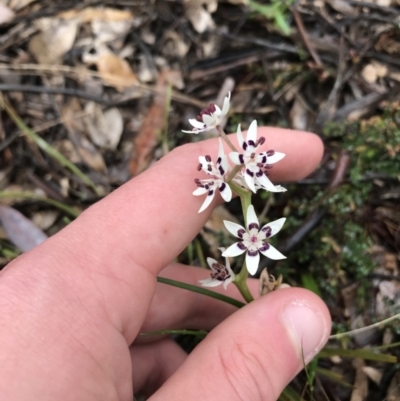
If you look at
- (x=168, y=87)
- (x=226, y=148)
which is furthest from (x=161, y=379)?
(x=168, y=87)

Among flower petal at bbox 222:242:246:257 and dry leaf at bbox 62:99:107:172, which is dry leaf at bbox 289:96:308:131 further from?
flower petal at bbox 222:242:246:257

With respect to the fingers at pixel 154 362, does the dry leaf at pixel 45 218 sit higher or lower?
higher

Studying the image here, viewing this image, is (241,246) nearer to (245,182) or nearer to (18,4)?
(245,182)

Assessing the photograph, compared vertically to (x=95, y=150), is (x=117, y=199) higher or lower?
higher

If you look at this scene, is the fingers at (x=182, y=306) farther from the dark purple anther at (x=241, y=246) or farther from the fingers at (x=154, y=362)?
the dark purple anther at (x=241, y=246)

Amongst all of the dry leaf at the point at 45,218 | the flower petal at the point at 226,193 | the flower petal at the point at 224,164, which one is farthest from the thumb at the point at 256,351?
the dry leaf at the point at 45,218

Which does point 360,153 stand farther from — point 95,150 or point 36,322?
point 36,322
